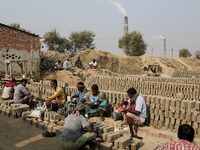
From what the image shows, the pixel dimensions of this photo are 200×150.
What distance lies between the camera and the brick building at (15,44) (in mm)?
13562

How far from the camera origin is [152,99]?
17.0ft

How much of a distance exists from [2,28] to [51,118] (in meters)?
11.2

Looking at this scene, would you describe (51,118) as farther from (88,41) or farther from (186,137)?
(88,41)

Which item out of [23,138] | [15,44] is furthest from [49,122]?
[15,44]

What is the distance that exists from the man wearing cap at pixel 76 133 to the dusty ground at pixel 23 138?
1.98ft

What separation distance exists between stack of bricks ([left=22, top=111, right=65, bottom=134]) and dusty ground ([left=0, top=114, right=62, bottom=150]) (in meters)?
0.13

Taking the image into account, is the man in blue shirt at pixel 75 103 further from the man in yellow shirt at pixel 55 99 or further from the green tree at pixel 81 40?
the green tree at pixel 81 40

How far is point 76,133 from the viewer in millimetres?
3438

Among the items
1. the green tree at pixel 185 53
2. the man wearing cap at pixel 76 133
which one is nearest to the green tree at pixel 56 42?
the man wearing cap at pixel 76 133

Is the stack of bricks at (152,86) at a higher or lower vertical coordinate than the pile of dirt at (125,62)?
lower

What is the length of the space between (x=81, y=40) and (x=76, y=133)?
1397 inches

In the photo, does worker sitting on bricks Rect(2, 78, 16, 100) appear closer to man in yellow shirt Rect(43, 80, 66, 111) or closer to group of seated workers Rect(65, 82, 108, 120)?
man in yellow shirt Rect(43, 80, 66, 111)

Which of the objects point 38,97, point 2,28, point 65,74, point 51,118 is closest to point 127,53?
point 65,74

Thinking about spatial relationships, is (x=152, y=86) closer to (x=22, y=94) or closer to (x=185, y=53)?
(x=22, y=94)
